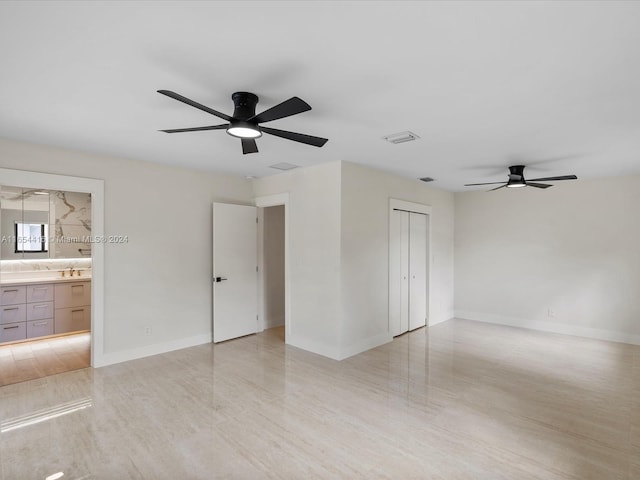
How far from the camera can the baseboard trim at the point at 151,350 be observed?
13.3 feet

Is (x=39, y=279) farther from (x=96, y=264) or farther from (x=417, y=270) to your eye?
(x=417, y=270)

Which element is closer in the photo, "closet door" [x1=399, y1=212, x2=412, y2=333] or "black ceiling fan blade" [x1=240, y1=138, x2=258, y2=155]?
"black ceiling fan blade" [x1=240, y1=138, x2=258, y2=155]

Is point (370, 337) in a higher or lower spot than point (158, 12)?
lower

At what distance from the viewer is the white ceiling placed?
1566 millimetres

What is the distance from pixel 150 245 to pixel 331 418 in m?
3.13

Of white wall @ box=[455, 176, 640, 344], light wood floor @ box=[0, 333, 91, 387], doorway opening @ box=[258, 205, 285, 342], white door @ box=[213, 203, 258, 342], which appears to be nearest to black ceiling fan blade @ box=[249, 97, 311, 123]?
white door @ box=[213, 203, 258, 342]

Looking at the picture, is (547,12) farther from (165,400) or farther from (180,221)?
(180,221)

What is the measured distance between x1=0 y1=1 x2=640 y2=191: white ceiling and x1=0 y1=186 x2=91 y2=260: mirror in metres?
2.42

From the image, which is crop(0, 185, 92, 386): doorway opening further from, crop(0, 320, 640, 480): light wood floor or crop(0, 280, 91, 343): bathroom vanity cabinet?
crop(0, 320, 640, 480): light wood floor

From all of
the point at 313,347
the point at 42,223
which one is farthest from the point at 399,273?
the point at 42,223

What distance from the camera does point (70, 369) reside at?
3.95m

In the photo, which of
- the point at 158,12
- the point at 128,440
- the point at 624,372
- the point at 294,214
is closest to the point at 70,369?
the point at 128,440

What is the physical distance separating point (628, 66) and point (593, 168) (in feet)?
10.8

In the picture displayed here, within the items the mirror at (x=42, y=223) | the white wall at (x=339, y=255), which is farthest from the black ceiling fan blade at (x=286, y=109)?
the mirror at (x=42, y=223)
